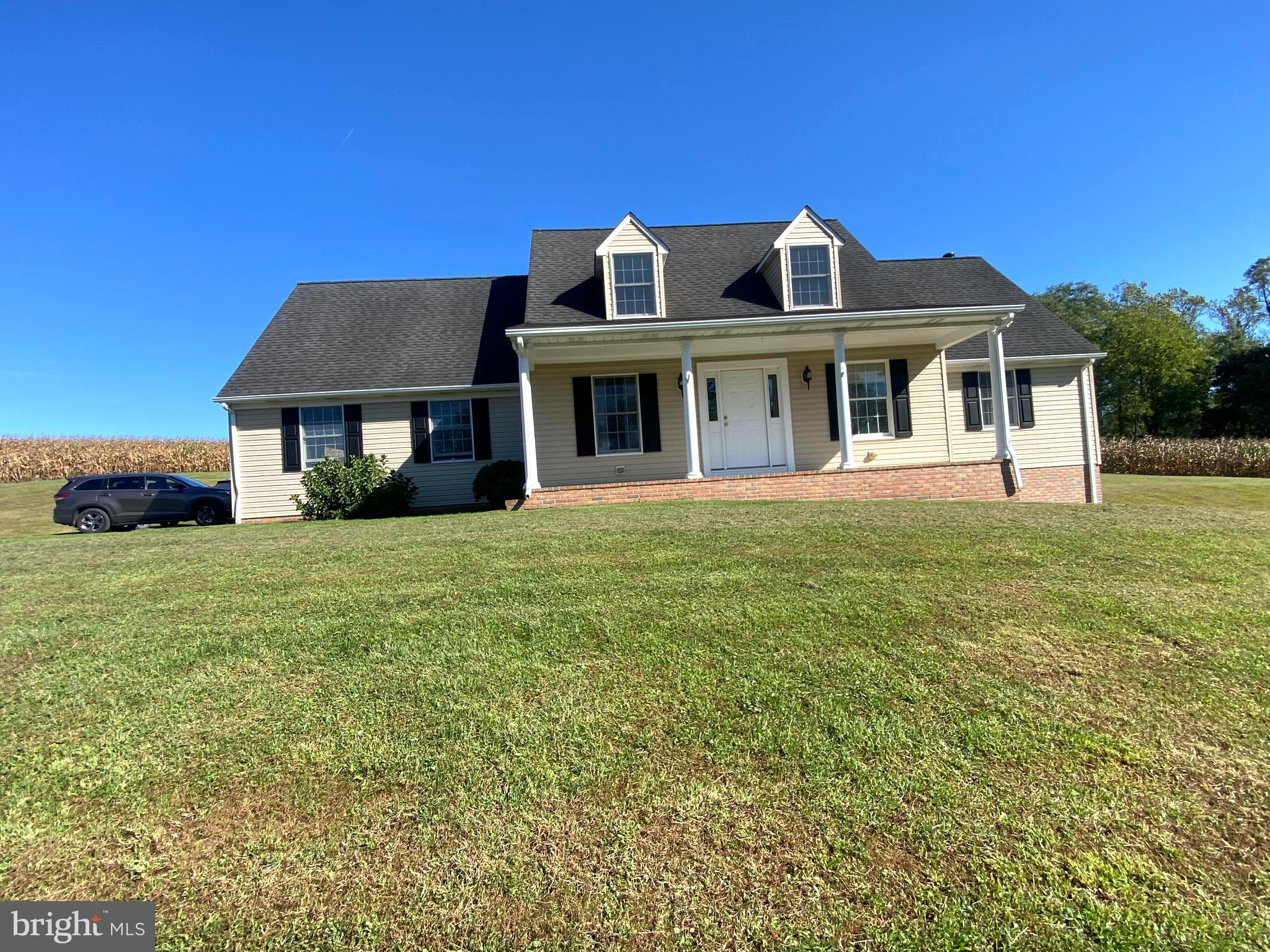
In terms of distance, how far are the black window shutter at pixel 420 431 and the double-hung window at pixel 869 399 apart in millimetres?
9776

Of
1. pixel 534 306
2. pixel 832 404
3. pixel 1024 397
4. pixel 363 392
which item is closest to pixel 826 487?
pixel 832 404

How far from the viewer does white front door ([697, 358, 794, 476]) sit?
43.4 feet

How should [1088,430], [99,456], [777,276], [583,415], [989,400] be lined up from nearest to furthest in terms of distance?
[777,276], [583,415], [1088,430], [989,400], [99,456]

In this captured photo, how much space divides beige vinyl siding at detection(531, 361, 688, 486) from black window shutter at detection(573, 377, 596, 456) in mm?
81

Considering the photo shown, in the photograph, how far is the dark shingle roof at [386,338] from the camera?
44.9ft

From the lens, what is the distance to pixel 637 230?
40.8 ft

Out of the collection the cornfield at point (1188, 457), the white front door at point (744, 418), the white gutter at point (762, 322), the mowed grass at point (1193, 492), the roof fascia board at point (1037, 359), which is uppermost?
the white gutter at point (762, 322)

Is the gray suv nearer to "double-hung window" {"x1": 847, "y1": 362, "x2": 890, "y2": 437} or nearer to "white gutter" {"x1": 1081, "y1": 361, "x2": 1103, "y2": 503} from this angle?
"double-hung window" {"x1": 847, "y1": 362, "x2": 890, "y2": 437}

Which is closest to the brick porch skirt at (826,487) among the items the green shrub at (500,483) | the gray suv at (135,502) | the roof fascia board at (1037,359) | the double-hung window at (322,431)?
the green shrub at (500,483)

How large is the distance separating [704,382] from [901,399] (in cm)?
459

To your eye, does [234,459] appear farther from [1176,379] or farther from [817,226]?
[1176,379]

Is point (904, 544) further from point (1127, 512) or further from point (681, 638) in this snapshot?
point (1127, 512)

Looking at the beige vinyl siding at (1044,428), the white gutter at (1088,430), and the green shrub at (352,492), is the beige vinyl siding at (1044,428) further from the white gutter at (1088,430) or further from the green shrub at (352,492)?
the green shrub at (352,492)

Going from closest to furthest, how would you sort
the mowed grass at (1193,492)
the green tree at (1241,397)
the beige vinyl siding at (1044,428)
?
the mowed grass at (1193,492)
the beige vinyl siding at (1044,428)
the green tree at (1241,397)
